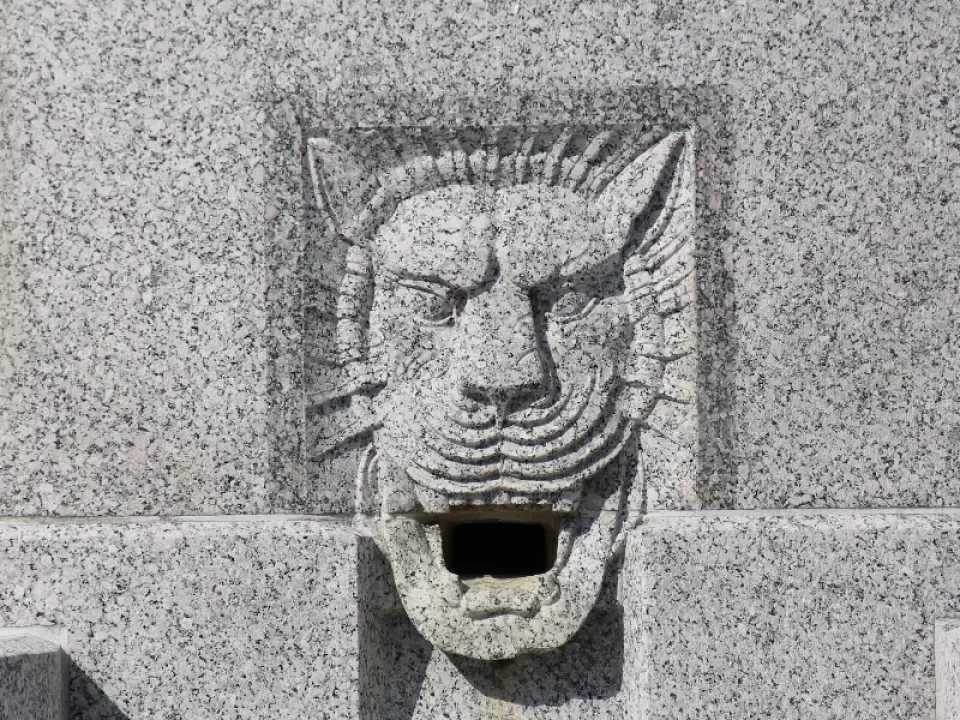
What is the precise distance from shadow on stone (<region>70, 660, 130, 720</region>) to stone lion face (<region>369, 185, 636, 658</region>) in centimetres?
76

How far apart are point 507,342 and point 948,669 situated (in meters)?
1.30

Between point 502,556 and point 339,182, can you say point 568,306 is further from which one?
point 502,556

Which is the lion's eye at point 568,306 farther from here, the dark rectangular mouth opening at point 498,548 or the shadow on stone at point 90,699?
the shadow on stone at point 90,699

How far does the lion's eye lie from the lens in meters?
3.06

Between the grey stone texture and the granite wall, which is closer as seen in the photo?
the grey stone texture

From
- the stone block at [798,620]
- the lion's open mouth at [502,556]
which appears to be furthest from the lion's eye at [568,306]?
the stone block at [798,620]

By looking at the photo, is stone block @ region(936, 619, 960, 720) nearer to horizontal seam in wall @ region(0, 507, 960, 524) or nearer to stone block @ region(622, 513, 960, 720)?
stone block @ region(622, 513, 960, 720)

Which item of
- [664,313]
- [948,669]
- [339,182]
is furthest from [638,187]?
[948,669]

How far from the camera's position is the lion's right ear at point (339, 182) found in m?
3.04

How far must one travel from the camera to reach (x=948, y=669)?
2797 mm

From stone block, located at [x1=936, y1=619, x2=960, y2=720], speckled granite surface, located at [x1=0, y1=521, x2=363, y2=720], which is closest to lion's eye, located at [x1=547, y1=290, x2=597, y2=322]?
speckled granite surface, located at [x1=0, y1=521, x2=363, y2=720]

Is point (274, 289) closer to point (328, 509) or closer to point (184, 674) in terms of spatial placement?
point (328, 509)

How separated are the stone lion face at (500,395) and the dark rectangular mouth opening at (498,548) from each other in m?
0.31

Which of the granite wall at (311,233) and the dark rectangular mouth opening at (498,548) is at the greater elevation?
the granite wall at (311,233)
